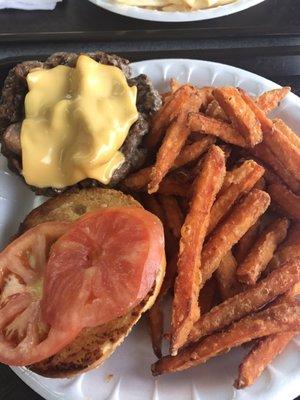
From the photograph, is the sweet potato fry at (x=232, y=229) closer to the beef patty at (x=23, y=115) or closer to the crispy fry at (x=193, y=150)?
the crispy fry at (x=193, y=150)

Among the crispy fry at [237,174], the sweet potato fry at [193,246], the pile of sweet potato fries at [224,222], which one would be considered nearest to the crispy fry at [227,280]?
the pile of sweet potato fries at [224,222]

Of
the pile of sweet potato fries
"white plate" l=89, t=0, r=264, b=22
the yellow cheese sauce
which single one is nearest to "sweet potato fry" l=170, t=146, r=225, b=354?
the pile of sweet potato fries

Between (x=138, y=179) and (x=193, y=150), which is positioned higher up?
(x=193, y=150)

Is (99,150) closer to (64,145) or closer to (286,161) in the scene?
(64,145)

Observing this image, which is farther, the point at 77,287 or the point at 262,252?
the point at 262,252

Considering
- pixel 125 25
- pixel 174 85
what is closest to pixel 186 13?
pixel 125 25

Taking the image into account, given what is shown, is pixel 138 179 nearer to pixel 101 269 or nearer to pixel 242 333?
pixel 101 269

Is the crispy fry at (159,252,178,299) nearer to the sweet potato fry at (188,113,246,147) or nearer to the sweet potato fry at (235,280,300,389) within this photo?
the sweet potato fry at (235,280,300,389)
